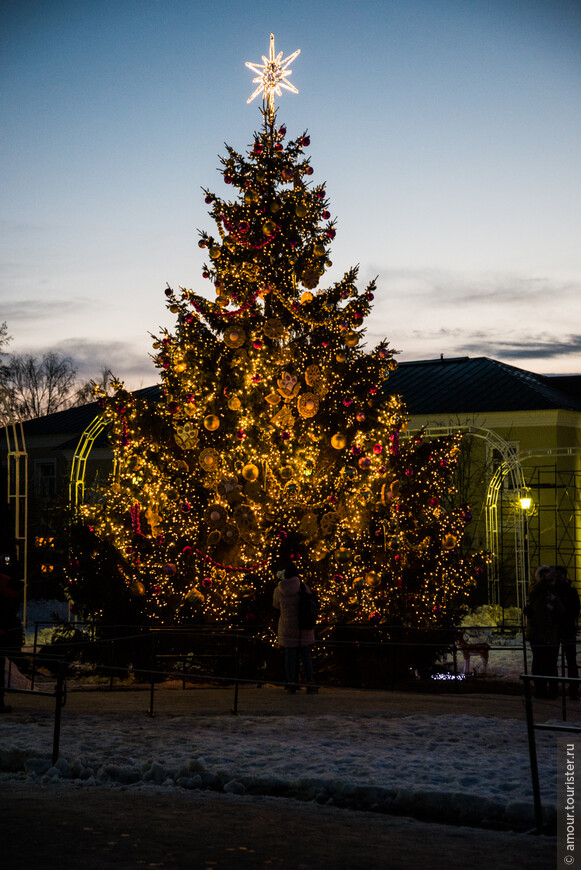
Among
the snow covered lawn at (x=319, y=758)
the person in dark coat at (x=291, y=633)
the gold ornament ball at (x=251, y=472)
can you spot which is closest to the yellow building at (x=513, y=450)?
the gold ornament ball at (x=251, y=472)

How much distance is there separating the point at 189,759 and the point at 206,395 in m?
8.74

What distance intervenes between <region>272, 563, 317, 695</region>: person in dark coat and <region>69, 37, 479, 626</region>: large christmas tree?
1220 millimetres

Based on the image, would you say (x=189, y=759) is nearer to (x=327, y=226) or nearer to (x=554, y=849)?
(x=554, y=849)

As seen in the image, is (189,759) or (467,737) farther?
(467,737)

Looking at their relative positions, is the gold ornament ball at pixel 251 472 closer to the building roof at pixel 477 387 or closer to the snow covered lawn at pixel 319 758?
the snow covered lawn at pixel 319 758

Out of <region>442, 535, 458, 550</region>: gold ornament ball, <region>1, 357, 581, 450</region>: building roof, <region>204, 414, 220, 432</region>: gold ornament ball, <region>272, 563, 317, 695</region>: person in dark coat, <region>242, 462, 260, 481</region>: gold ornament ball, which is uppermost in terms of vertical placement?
<region>1, 357, 581, 450</region>: building roof

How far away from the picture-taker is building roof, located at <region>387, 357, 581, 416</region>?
3634 centimetres

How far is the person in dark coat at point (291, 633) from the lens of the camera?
1455cm

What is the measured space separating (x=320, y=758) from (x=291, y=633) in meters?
5.26

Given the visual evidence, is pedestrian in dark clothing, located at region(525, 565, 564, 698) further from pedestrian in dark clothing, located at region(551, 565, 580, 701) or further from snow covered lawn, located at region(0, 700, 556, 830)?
snow covered lawn, located at region(0, 700, 556, 830)

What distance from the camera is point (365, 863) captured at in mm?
6238

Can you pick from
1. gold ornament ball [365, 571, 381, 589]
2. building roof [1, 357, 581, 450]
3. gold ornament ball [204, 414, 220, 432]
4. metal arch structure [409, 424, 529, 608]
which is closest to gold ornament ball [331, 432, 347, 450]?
gold ornament ball [204, 414, 220, 432]

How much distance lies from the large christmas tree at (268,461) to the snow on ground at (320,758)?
4798mm

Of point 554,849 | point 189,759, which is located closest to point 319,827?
point 554,849
